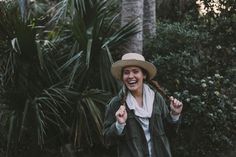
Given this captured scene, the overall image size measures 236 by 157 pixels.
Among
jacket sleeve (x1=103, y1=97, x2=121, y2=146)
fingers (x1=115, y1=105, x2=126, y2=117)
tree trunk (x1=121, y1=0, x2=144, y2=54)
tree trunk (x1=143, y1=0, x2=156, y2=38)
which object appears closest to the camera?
fingers (x1=115, y1=105, x2=126, y2=117)

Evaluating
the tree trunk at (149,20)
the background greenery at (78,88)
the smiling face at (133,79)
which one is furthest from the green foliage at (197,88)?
the smiling face at (133,79)

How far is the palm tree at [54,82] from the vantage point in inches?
286

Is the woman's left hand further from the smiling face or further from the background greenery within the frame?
the background greenery

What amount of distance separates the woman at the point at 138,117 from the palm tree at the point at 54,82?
283 cm

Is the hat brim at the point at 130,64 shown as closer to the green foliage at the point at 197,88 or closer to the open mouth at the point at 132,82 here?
the open mouth at the point at 132,82

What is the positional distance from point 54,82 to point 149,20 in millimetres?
2723

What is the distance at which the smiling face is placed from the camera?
4199mm

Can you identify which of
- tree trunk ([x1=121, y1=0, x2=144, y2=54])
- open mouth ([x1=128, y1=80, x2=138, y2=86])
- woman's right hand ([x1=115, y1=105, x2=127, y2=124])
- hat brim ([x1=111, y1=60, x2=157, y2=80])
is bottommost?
woman's right hand ([x1=115, y1=105, x2=127, y2=124])

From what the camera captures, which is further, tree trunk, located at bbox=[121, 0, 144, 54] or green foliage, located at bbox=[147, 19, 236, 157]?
tree trunk, located at bbox=[121, 0, 144, 54]

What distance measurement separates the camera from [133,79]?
13.8ft

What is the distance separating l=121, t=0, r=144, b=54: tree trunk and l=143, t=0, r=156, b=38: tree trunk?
926 millimetres

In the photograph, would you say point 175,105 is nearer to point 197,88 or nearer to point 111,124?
point 111,124

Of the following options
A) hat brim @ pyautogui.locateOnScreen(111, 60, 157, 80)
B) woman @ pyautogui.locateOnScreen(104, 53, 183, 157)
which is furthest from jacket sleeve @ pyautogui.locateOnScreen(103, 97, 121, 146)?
hat brim @ pyautogui.locateOnScreen(111, 60, 157, 80)

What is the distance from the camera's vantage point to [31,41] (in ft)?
24.1
